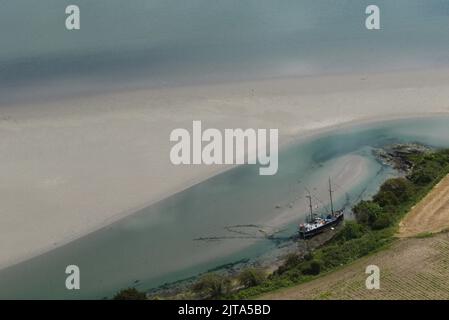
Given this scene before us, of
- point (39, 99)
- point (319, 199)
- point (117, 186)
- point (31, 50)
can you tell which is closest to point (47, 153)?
point (117, 186)

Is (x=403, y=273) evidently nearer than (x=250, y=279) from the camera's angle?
Yes

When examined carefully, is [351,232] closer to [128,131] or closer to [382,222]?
[382,222]

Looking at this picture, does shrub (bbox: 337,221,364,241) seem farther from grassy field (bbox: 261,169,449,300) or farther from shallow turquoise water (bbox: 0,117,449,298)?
shallow turquoise water (bbox: 0,117,449,298)

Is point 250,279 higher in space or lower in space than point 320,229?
lower

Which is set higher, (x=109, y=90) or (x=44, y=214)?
(x=109, y=90)

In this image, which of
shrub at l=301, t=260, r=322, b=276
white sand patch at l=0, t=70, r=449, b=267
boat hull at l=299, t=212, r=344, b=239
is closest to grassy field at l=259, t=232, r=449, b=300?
shrub at l=301, t=260, r=322, b=276

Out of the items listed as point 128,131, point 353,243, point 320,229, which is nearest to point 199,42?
point 128,131
